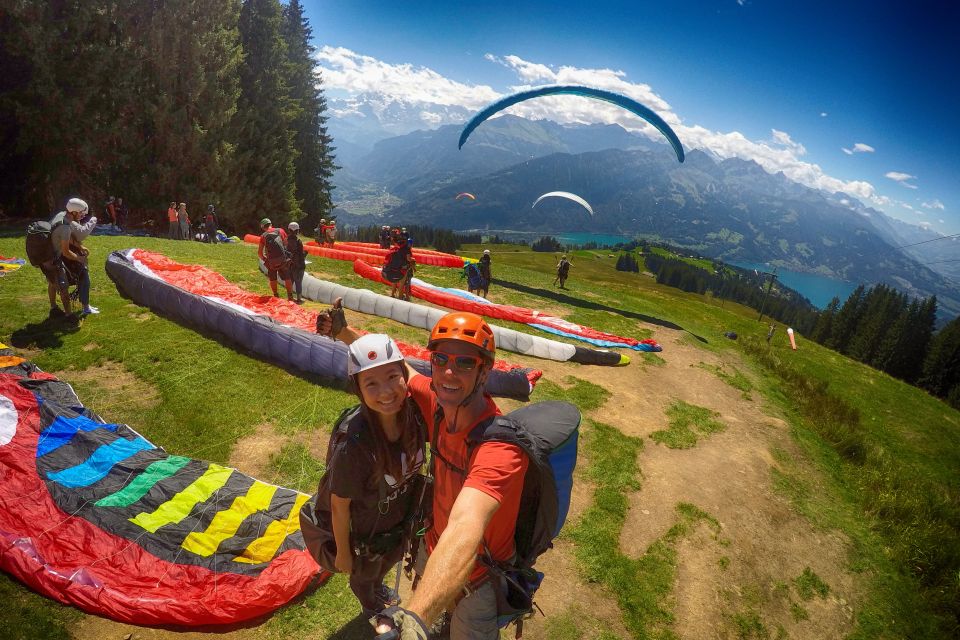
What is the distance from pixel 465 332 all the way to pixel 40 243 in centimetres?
1269

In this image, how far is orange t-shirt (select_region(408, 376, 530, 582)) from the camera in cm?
297

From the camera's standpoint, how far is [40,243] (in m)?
10.2

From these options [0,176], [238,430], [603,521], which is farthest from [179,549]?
[0,176]

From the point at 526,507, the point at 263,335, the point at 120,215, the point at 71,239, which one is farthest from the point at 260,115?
the point at 526,507

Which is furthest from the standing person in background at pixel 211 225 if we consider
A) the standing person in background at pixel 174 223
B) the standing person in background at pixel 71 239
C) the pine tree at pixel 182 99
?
the standing person in background at pixel 71 239

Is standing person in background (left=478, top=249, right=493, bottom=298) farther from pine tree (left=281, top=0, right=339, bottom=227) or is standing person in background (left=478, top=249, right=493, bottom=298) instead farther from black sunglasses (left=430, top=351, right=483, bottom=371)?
pine tree (left=281, top=0, right=339, bottom=227)

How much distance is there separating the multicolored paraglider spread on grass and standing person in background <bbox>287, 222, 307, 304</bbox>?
8.30 m

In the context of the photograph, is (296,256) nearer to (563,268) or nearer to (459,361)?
(459,361)

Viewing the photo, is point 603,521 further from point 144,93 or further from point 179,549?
point 144,93

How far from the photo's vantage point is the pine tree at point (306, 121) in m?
46.2

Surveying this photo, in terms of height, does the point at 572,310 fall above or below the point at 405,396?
below

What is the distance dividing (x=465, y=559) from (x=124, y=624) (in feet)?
16.5

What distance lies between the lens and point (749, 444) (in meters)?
12.2

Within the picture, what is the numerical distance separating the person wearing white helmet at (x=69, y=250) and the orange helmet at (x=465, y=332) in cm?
1109
